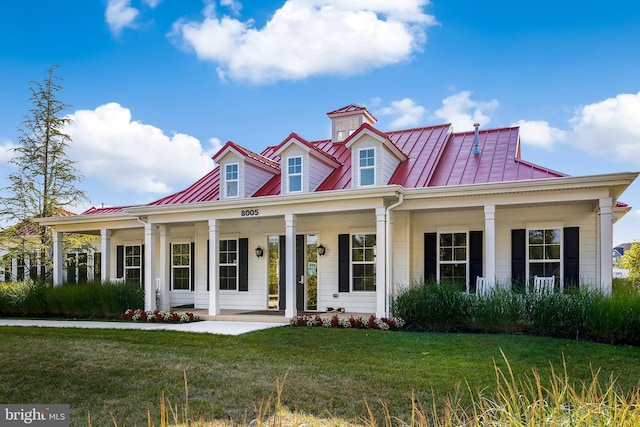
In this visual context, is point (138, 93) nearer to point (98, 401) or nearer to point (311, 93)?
point (311, 93)

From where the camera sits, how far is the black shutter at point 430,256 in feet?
41.9

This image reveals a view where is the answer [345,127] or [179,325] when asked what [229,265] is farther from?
[345,127]

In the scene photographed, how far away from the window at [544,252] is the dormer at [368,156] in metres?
4.06

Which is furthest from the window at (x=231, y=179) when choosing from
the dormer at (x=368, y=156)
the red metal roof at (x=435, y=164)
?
the dormer at (x=368, y=156)

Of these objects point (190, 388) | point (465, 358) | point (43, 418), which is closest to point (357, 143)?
point (465, 358)

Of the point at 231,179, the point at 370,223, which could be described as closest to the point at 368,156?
the point at 370,223

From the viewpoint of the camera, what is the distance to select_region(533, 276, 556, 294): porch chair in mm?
9562

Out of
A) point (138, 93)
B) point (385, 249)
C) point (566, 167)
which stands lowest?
point (385, 249)

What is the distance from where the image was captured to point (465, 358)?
716 centimetres

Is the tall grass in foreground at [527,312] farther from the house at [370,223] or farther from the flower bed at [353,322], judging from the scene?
the house at [370,223]

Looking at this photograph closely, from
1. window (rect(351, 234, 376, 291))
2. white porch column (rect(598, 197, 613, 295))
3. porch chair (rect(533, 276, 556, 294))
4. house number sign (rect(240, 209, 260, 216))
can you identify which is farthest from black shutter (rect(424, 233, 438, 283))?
house number sign (rect(240, 209, 260, 216))

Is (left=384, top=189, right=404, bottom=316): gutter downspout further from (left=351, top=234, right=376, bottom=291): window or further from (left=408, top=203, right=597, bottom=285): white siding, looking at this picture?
(left=351, top=234, right=376, bottom=291): window

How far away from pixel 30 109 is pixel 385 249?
14.5m

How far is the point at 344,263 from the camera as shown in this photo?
1356 centimetres
